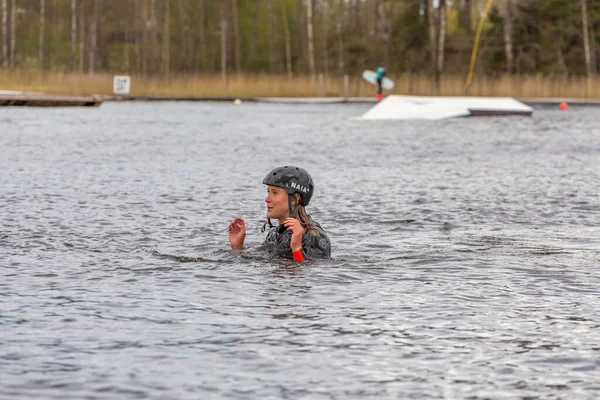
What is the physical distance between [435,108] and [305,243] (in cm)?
3314

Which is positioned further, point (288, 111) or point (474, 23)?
point (474, 23)

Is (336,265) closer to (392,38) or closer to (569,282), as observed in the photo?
(569,282)

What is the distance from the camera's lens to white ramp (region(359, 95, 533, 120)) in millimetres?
43406

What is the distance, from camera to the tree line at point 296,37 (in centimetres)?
7056

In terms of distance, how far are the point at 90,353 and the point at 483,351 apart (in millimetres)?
2229

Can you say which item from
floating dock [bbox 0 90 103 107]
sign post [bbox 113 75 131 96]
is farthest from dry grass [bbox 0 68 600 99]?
floating dock [bbox 0 90 103 107]

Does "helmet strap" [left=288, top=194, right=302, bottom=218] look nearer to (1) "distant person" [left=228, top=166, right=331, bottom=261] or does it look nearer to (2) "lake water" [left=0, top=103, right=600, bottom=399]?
(1) "distant person" [left=228, top=166, right=331, bottom=261]

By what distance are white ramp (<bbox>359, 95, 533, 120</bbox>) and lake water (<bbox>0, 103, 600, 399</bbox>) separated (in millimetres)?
19993

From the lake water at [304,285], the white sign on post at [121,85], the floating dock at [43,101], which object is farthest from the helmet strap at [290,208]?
the white sign on post at [121,85]

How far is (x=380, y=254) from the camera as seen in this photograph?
12.1 m

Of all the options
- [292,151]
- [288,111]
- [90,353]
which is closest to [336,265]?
[90,353]

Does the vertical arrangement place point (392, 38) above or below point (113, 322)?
above

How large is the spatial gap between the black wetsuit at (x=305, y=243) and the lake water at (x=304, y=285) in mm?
174

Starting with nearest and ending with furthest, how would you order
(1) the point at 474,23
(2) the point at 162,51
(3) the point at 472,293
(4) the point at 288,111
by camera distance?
(3) the point at 472,293 < (4) the point at 288,111 < (2) the point at 162,51 < (1) the point at 474,23
